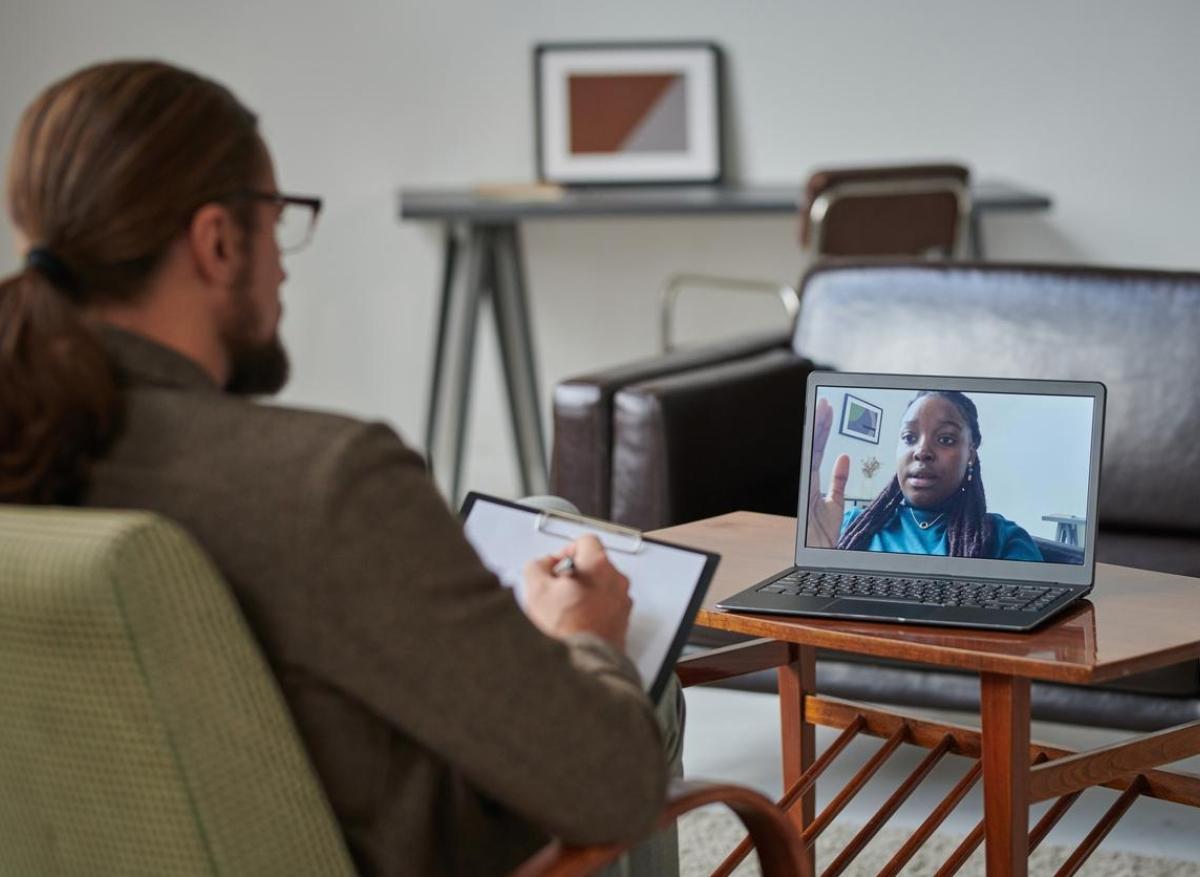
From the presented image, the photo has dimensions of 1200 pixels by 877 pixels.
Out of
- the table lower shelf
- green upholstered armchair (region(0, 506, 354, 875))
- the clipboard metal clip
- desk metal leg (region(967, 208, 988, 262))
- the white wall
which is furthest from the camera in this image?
the white wall

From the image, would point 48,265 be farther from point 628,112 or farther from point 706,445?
point 628,112

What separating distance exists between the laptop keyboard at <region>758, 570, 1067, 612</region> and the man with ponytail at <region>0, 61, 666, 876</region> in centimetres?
52

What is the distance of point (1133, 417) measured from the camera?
2.59 metres

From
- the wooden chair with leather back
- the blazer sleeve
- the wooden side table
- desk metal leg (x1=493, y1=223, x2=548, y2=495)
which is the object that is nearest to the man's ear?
the blazer sleeve

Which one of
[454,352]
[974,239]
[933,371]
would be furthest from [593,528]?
[454,352]

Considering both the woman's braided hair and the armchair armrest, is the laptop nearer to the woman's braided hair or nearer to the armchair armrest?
the woman's braided hair

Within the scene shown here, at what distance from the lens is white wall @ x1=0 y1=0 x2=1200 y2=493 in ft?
15.3

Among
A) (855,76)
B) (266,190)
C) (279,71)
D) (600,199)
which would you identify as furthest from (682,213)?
(266,190)

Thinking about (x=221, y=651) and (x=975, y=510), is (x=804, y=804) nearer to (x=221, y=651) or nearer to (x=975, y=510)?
(x=975, y=510)

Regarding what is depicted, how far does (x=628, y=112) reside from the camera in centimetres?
480

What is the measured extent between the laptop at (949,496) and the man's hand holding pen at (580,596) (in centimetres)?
33

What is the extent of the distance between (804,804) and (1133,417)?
2.99ft

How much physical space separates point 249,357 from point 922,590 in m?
0.74

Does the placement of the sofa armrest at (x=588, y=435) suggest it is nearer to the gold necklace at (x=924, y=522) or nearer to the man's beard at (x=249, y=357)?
the gold necklace at (x=924, y=522)
